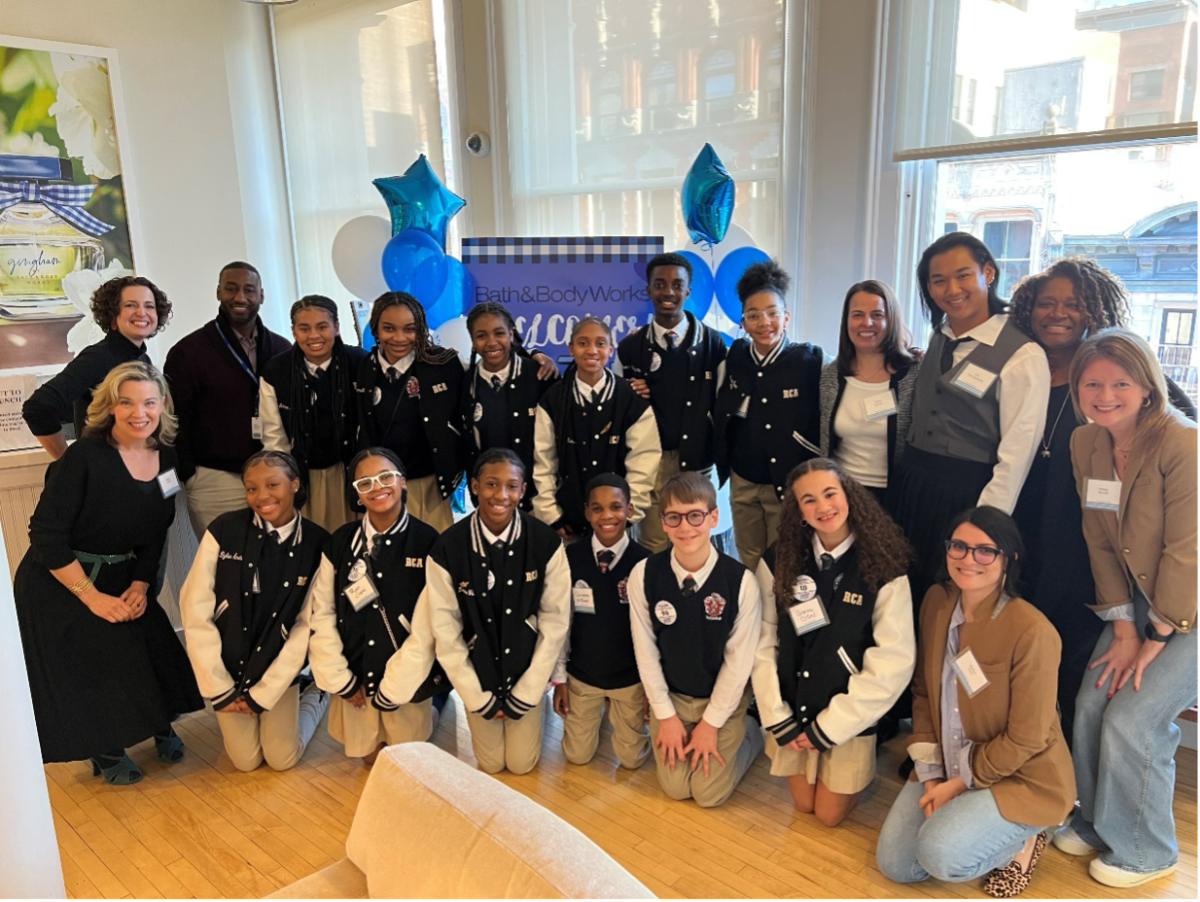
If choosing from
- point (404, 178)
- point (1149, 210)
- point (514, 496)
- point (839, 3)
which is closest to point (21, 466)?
point (404, 178)

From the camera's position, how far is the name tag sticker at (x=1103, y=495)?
2184mm

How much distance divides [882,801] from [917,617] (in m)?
0.56

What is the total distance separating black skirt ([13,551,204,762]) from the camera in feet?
8.80

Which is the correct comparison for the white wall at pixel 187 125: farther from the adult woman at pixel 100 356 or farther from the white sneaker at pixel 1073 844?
the white sneaker at pixel 1073 844

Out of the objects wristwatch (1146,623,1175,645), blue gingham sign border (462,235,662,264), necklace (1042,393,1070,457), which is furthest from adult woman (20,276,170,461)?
wristwatch (1146,623,1175,645)

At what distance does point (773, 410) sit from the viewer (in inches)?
114

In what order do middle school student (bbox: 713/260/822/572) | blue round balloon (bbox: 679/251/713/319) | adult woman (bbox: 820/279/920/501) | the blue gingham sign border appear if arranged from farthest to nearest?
the blue gingham sign border, blue round balloon (bbox: 679/251/713/319), middle school student (bbox: 713/260/822/572), adult woman (bbox: 820/279/920/501)

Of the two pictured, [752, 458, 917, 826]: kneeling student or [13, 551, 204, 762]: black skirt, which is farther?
[13, 551, 204, 762]: black skirt

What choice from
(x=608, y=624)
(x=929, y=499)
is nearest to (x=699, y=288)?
(x=929, y=499)

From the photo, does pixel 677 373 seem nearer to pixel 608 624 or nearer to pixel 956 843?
pixel 608 624

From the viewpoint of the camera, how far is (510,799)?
1087mm

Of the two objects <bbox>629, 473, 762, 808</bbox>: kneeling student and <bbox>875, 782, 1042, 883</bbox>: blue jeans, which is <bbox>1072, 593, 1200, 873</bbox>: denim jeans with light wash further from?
<bbox>629, 473, 762, 808</bbox>: kneeling student

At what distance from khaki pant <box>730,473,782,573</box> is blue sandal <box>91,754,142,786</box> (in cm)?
216

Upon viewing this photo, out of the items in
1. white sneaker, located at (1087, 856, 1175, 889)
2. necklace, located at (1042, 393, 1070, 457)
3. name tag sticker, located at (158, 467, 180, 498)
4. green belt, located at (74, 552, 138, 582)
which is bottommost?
white sneaker, located at (1087, 856, 1175, 889)
